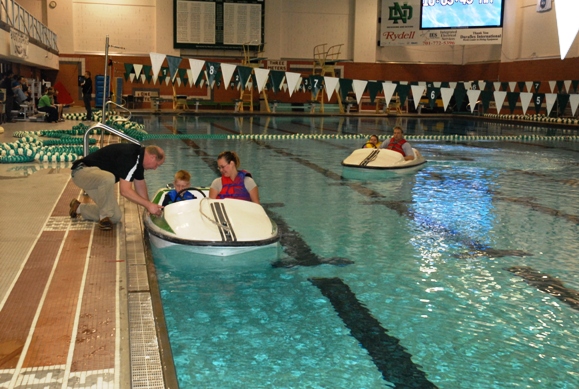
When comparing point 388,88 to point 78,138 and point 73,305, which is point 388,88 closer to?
point 78,138

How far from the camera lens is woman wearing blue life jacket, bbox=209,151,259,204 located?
6.62m

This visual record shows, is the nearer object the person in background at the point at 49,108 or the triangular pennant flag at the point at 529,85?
the person in background at the point at 49,108

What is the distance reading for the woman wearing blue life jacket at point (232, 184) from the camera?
6.62 meters

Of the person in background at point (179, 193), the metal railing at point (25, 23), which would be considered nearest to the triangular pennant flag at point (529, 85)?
the metal railing at point (25, 23)

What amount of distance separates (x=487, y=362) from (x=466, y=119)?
99.2 ft

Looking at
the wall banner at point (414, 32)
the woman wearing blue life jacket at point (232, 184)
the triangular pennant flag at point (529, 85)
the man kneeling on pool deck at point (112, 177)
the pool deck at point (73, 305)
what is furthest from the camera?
the wall banner at point (414, 32)

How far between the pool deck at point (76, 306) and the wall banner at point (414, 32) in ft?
92.1

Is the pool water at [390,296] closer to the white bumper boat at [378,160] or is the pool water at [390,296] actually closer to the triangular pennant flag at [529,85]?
the white bumper boat at [378,160]

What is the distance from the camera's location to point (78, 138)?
1501cm

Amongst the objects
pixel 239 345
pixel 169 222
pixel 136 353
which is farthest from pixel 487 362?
pixel 169 222

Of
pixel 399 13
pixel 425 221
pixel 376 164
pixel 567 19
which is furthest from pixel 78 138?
pixel 399 13

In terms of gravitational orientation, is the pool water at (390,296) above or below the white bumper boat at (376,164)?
below

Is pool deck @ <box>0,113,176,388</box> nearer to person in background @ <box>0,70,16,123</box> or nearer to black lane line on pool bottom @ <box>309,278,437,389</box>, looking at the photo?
black lane line on pool bottom @ <box>309,278,437,389</box>

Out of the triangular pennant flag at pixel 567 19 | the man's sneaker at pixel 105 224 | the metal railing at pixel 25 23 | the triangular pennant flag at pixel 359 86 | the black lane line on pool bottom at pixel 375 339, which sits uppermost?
the metal railing at pixel 25 23
